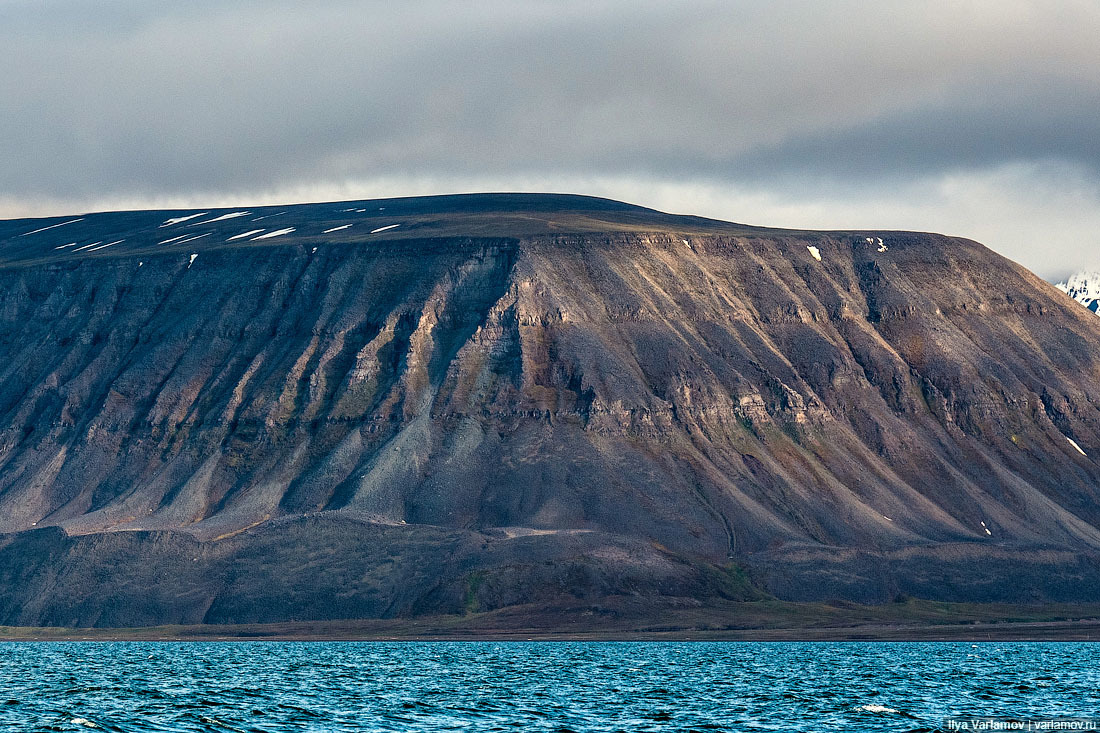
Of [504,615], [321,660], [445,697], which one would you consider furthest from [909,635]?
[445,697]

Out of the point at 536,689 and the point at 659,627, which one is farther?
the point at 659,627

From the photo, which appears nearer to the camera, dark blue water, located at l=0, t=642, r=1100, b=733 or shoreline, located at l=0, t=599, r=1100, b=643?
dark blue water, located at l=0, t=642, r=1100, b=733

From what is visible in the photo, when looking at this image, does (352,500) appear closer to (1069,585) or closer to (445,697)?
(1069,585)

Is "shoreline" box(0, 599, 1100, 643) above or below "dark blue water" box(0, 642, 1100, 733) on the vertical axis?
above

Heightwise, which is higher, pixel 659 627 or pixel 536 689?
pixel 659 627

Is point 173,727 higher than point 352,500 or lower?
lower

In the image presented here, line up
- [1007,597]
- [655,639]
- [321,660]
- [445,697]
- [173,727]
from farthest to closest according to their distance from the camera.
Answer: [1007,597] < [655,639] < [321,660] < [445,697] < [173,727]

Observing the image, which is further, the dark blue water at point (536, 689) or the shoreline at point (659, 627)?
the shoreline at point (659, 627)

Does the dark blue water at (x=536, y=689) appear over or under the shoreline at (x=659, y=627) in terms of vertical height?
under
